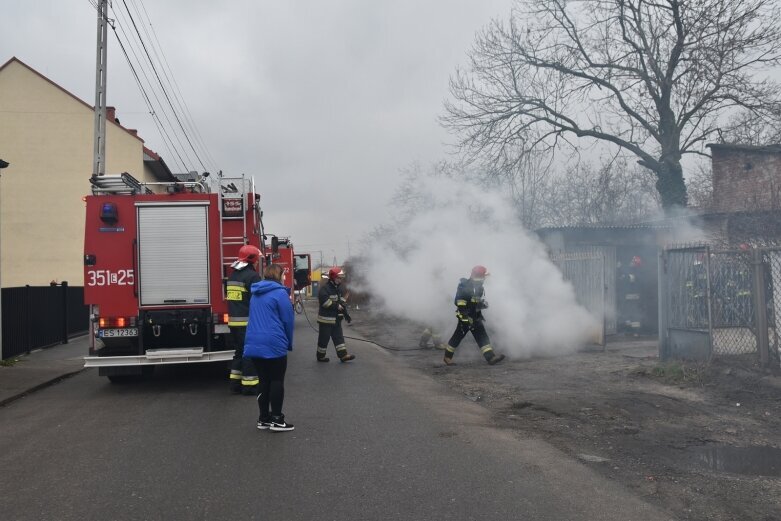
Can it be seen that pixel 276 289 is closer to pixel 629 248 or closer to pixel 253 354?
pixel 253 354

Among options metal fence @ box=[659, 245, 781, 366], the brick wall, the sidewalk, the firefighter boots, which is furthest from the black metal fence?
the brick wall

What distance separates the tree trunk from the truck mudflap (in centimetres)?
1871

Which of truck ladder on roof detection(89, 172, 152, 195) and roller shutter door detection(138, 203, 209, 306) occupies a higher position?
truck ladder on roof detection(89, 172, 152, 195)

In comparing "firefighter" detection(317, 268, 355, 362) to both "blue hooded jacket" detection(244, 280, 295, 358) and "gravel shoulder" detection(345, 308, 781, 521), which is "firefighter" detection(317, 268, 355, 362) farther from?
"blue hooded jacket" detection(244, 280, 295, 358)

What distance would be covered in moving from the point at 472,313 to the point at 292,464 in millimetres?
6217

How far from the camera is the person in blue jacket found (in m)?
6.34

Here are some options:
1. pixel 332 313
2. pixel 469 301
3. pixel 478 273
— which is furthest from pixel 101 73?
pixel 469 301

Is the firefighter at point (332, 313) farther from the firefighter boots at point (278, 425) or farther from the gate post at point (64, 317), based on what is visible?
the gate post at point (64, 317)

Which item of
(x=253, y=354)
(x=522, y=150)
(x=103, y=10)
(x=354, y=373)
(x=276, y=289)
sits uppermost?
(x=103, y=10)

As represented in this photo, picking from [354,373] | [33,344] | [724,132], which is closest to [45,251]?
[33,344]

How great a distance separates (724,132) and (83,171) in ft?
85.5

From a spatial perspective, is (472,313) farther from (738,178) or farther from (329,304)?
(738,178)

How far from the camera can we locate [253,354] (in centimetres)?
635

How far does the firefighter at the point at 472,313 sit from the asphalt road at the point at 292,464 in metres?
2.52
